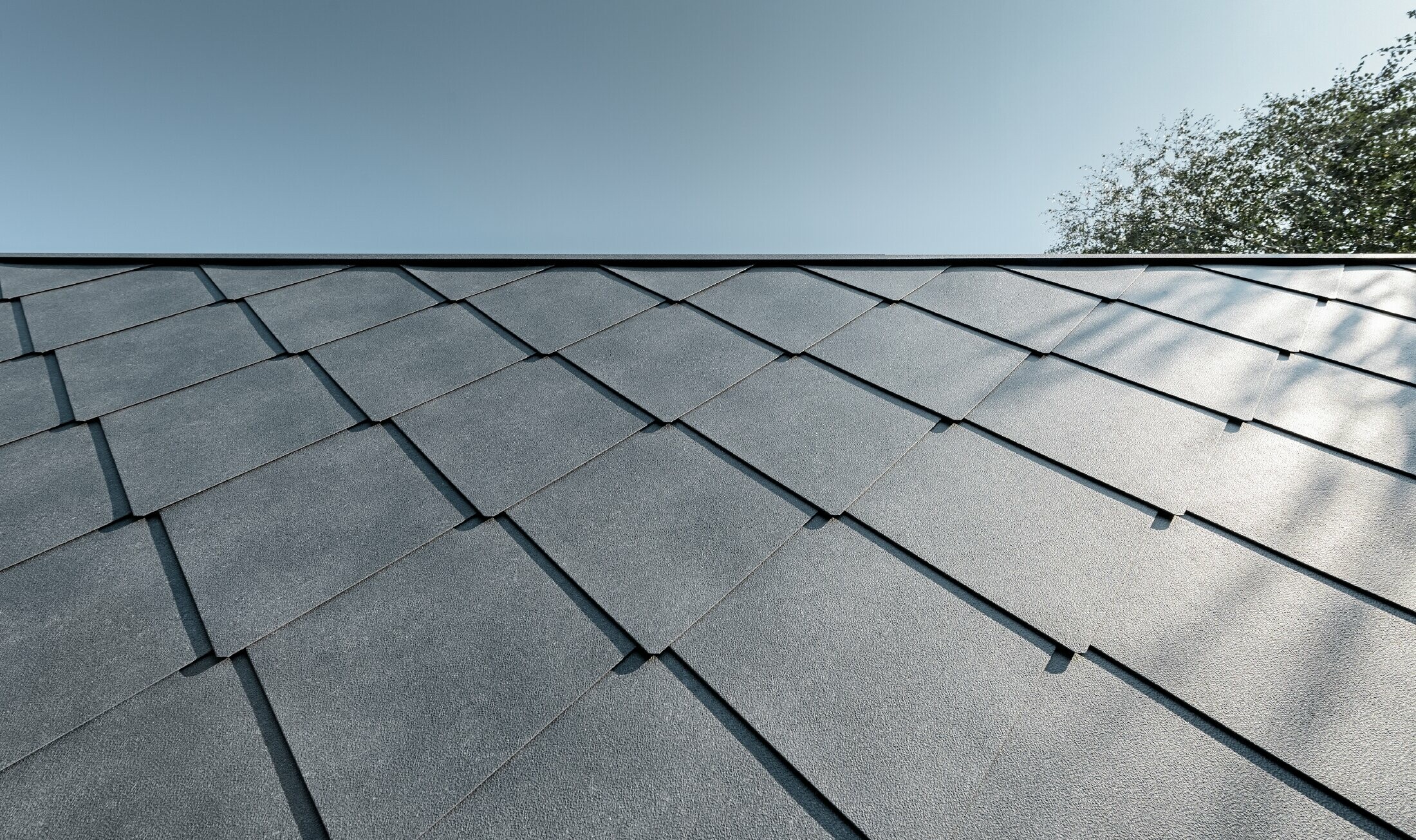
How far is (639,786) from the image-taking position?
1.34 metres

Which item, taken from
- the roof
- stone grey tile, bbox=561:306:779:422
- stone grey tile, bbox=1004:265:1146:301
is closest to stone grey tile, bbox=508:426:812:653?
the roof

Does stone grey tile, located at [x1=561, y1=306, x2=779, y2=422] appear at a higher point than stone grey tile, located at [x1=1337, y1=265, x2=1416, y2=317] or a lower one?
lower

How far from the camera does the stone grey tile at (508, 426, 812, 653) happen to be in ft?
5.80

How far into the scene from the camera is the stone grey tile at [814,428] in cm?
224

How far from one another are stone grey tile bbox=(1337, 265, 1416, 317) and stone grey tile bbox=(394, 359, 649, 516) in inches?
145

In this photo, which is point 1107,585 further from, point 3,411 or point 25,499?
point 3,411

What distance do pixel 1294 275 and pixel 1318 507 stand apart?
2.34 meters

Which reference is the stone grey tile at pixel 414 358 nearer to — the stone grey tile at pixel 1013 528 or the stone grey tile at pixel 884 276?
the stone grey tile at pixel 1013 528

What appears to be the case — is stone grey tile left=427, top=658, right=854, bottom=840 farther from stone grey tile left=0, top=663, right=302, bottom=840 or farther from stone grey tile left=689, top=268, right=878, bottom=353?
stone grey tile left=689, top=268, right=878, bottom=353

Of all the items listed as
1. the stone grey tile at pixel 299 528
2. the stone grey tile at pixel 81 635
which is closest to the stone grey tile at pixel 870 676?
the stone grey tile at pixel 299 528

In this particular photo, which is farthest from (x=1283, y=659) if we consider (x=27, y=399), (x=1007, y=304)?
(x=27, y=399)

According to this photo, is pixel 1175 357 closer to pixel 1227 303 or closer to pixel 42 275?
pixel 1227 303

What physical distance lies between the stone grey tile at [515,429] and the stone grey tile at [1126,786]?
1.52 m

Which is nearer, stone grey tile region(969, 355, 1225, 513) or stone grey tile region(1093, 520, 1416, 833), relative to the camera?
stone grey tile region(1093, 520, 1416, 833)
